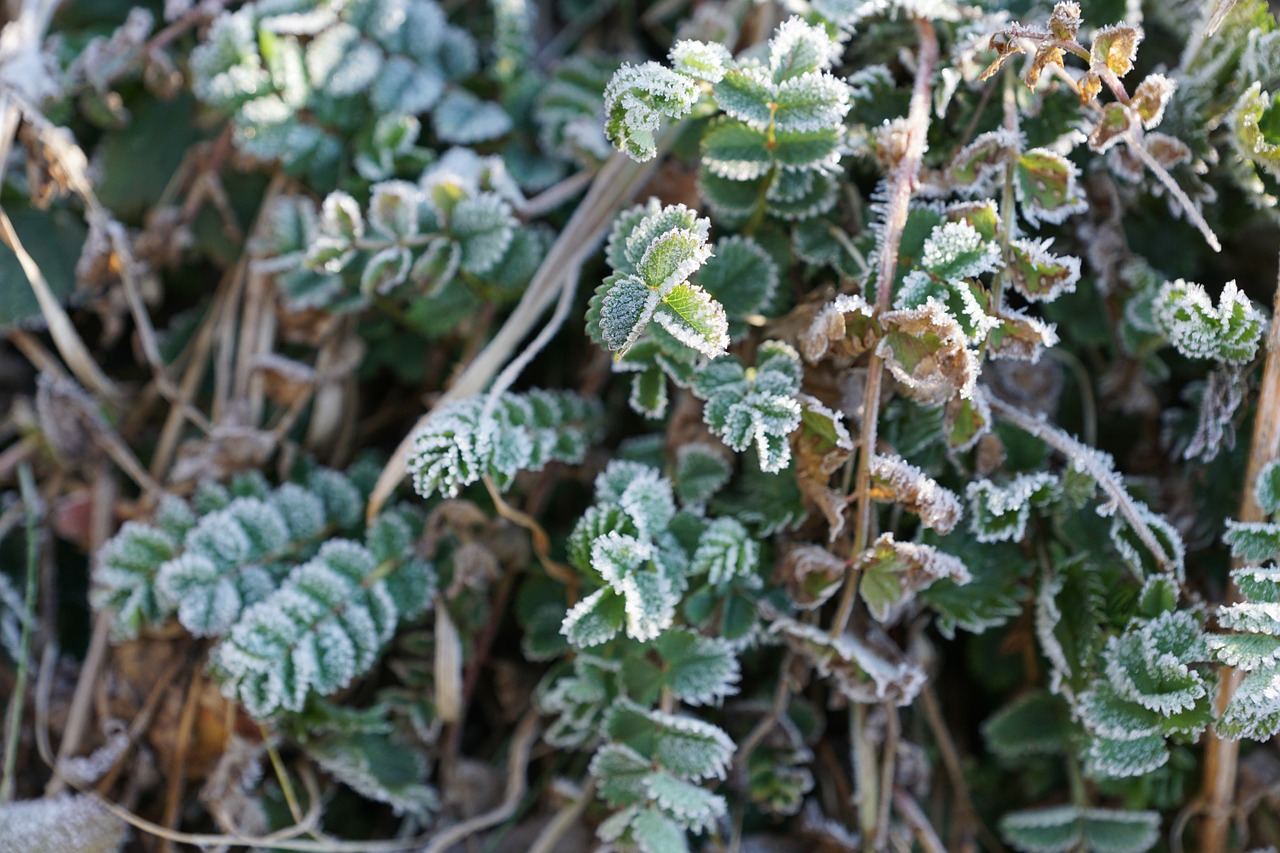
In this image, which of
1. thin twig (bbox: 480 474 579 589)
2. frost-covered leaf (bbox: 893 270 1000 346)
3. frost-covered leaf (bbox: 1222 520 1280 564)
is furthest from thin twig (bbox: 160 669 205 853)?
frost-covered leaf (bbox: 1222 520 1280 564)

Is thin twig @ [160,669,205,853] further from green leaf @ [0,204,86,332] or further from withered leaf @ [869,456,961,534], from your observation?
withered leaf @ [869,456,961,534]

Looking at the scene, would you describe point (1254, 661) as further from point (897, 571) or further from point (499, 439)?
point (499, 439)

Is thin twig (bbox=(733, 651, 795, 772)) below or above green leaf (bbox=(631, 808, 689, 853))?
above

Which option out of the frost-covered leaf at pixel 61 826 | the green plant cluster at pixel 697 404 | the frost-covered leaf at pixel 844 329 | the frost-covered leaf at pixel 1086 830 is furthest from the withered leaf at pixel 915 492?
the frost-covered leaf at pixel 61 826

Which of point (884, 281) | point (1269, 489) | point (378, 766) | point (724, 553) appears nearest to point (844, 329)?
point (884, 281)

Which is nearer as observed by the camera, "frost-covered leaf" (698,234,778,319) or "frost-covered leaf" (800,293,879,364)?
"frost-covered leaf" (800,293,879,364)

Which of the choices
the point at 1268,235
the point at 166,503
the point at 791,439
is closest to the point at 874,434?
the point at 791,439

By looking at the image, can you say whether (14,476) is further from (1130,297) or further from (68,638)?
(1130,297)
